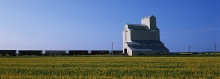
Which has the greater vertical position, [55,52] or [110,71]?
[55,52]

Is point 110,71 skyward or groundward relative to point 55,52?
groundward

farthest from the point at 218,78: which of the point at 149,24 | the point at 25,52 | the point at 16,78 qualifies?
the point at 149,24

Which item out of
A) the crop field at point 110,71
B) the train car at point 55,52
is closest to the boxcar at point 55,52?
the train car at point 55,52

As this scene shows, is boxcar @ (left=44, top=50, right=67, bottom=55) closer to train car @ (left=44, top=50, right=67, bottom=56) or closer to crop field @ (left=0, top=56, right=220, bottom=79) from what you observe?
train car @ (left=44, top=50, right=67, bottom=56)

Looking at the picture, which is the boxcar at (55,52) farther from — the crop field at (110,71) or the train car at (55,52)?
the crop field at (110,71)

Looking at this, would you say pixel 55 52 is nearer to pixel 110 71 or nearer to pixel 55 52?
pixel 55 52

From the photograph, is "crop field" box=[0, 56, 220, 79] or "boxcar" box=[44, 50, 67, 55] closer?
"crop field" box=[0, 56, 220, 79]

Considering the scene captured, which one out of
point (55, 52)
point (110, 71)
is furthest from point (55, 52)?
point (110, 71)

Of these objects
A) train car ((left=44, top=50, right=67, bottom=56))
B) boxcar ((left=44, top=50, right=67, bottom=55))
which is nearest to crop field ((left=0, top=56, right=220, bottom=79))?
train car ((left=44, top=50, right=67, bottom=56))

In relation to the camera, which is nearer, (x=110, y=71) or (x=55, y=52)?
(x=110, y=71)

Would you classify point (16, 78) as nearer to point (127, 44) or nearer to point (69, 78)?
point (69, 78)

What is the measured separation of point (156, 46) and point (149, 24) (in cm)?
1080

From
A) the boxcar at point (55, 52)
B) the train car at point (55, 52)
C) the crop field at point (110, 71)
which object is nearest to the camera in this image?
the crop field at point (110, 71)

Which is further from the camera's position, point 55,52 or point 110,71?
point 55,52
